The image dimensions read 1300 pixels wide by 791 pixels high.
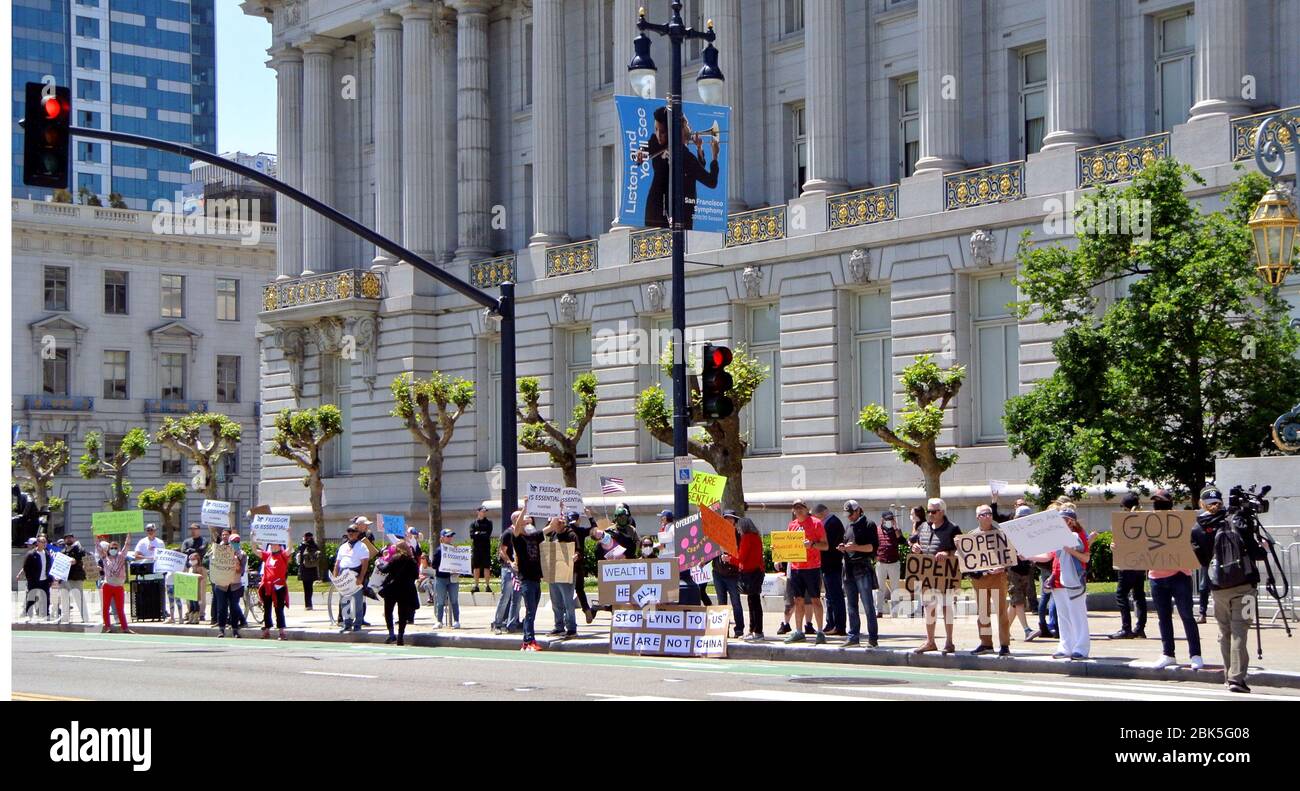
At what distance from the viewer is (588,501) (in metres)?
51.2

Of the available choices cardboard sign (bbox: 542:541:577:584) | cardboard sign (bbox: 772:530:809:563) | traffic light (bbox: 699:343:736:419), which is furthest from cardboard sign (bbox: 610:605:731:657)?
traffic light (bbox: 699:343:736:419)

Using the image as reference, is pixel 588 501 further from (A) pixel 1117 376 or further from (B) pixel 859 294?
(A) pixel 1117 376

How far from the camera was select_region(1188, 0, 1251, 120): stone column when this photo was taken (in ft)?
120

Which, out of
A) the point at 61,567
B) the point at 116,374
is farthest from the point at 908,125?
the point at 116,374

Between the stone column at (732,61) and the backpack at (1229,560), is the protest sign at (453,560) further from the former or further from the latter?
the stone column at (732,61)

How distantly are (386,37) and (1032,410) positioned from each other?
103ft

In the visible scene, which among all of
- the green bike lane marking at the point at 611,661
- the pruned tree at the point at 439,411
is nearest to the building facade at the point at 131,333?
the pruned tree at the point at 439,411

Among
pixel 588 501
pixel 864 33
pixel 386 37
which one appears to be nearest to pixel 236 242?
pixel 386 37

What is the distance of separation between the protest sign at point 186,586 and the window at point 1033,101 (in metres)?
19.9

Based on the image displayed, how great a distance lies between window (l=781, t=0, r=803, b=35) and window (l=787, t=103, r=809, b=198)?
6.33 ft

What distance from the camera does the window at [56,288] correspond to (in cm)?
8419

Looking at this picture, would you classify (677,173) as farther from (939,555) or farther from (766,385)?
(766,385)

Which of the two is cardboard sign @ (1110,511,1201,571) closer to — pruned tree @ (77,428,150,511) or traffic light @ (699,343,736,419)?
traffic light @ (699,343,736,419)
